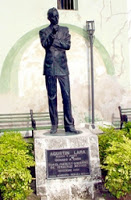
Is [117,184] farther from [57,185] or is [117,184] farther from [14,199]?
[14,199]

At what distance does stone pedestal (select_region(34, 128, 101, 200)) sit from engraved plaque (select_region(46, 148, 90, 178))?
0.04 m

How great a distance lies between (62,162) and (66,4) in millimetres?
6561

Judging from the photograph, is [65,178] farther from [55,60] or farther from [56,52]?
[56,52]

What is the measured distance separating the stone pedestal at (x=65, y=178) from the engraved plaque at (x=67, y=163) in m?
0.04

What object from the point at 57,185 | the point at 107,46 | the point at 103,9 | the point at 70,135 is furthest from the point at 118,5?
the point at 57,185

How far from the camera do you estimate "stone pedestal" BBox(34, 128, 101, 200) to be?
4418 millimetres

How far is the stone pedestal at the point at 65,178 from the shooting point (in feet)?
14.5

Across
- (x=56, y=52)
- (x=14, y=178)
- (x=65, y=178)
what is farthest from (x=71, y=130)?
(x=14, y=178)

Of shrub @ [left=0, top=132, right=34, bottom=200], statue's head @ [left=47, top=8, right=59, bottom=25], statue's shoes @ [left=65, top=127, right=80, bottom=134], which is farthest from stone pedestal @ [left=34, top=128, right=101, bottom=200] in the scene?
statue's head @ [left=47, top=8, right=59, bottom=25]

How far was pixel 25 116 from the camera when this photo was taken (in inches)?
357

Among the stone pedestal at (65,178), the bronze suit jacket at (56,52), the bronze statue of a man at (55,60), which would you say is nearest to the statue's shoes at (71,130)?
the bronze statue of a man at (55,60)

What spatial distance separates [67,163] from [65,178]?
218mm

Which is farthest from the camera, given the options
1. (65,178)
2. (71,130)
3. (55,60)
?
(71,130)

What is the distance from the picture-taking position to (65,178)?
4.46m
